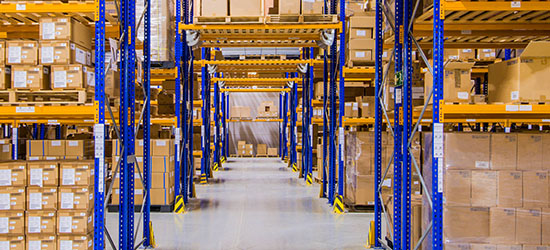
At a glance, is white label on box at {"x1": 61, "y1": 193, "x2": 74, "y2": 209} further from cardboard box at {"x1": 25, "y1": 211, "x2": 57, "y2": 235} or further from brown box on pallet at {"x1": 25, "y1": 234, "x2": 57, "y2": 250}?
brown box on pallet at {"x1": 25, "y1": 234, "x2": 57, "y2": 250}

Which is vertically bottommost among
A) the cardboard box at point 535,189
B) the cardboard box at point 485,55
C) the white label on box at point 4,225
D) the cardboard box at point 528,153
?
the white label on box at point 4,225

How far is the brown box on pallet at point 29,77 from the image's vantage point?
15.4 ft

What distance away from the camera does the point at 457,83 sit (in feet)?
14.2

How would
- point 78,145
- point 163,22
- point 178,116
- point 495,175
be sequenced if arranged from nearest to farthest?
1. point 495,175
2. point 78,145
3. point 163,22
4. point 178,116

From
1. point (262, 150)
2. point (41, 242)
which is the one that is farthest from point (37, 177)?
point (262, 150)

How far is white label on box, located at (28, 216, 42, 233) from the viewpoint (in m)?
4.84

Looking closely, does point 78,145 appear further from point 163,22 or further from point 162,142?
point 163,22

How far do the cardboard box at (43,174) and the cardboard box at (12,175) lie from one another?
7 cm

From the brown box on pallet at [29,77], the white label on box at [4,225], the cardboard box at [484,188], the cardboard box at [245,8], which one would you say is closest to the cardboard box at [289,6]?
the cardboard box at [245,8]

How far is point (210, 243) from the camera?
652 cm

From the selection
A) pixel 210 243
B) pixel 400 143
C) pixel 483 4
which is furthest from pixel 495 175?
pixel 210 243

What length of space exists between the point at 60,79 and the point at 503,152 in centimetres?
439

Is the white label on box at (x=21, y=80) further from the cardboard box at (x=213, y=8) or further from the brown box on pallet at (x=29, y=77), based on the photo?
the cardboard box at (x=213, y=8)

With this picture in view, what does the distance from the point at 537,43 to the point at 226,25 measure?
476 centimetres
